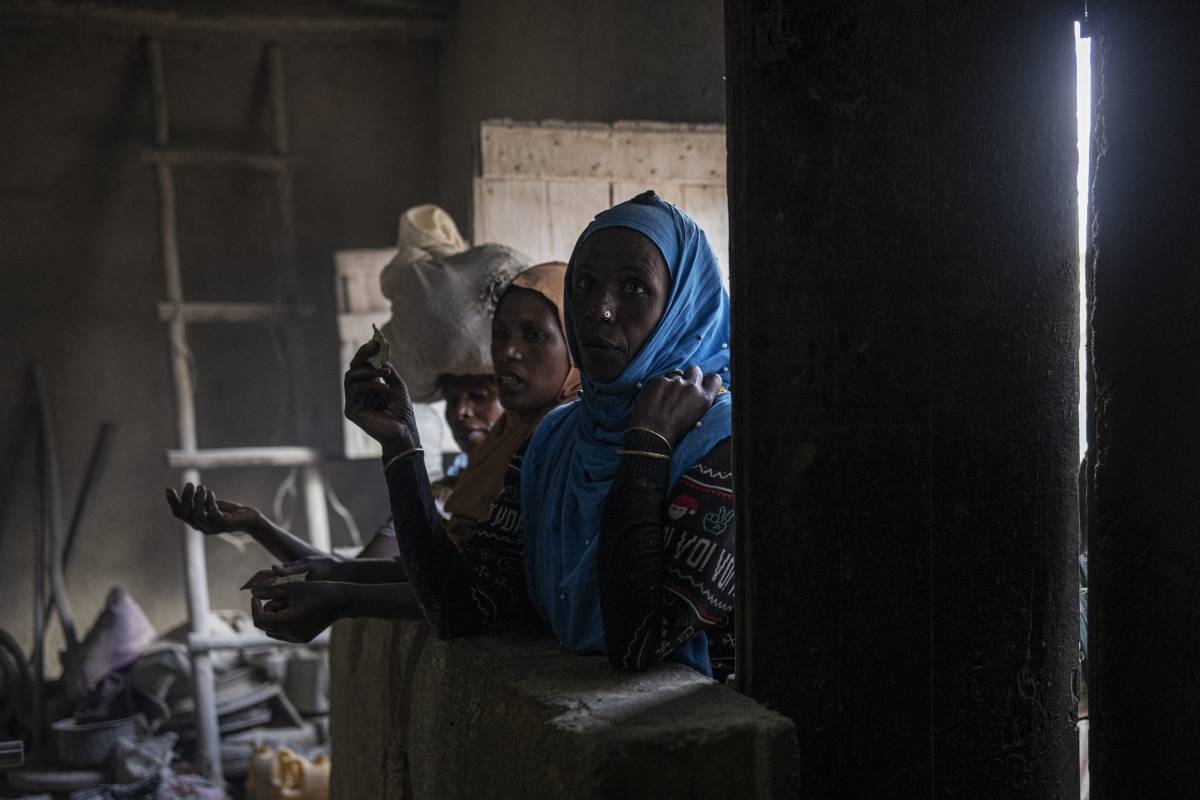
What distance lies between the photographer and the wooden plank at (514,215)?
4312 mm

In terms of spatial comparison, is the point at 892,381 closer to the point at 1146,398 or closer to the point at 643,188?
the point at 1146,398

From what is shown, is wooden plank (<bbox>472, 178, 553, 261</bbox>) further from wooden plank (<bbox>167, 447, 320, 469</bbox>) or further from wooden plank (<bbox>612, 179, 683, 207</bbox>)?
wooden plank (<bbox>167, 447, 320, 469</bbox>)

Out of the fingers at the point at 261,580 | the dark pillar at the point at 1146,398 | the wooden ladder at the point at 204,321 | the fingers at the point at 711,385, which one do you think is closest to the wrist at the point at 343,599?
the fingers at the point at 261,580

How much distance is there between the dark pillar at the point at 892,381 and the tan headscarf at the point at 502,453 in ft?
3.86

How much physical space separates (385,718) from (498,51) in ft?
12.6

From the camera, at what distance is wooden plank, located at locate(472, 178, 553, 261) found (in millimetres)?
4312

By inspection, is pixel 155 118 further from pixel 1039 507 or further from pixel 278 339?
pixel 1039 507

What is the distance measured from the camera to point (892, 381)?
1538 mm

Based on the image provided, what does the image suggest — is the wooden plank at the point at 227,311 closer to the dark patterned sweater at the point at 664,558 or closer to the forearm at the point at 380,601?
the forearm at the point at 380,601

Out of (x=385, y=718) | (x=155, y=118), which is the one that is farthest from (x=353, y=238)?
(x=385, y=718)

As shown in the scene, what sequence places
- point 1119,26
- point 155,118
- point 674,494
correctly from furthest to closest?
1. point 155,118
2. point 674,494
3. point 1119,26

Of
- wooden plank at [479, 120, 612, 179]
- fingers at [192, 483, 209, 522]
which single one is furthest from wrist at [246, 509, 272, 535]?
wooden plank at [479, 120, 612, 179]

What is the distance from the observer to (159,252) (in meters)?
6.20

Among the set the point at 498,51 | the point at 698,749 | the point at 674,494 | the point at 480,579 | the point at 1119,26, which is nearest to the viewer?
Answer: the point at 698,749
